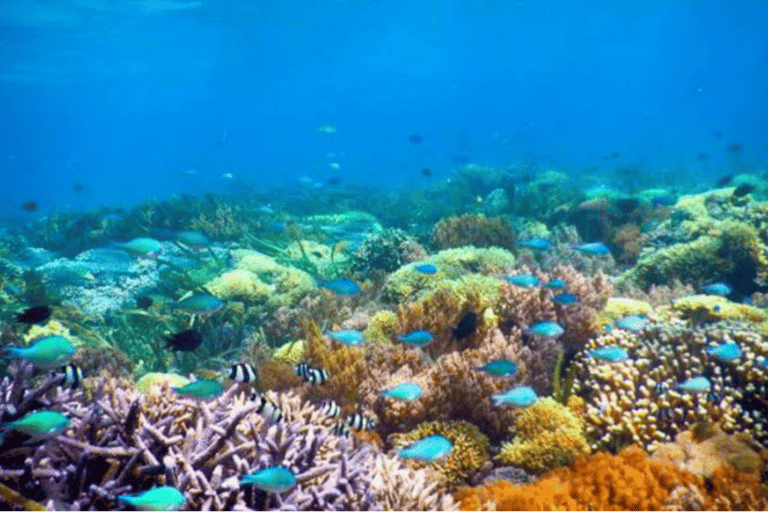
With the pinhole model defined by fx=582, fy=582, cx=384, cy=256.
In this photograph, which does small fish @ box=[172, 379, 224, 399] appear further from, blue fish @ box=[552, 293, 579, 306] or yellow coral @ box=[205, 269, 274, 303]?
yellow coral @ box=[205, 269, 274, 303]

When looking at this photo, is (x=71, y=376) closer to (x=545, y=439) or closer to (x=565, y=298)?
(x=545, y=439)

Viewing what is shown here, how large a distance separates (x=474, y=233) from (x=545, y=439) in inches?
339

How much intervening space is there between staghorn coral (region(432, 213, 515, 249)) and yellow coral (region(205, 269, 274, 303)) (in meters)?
4.55

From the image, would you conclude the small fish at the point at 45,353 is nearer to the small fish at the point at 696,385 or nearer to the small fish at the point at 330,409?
the small fish at the point at 330,409

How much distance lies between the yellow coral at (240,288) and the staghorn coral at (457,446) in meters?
6.47

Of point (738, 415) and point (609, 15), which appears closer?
point (738, 415)

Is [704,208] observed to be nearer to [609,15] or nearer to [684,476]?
[684,476]

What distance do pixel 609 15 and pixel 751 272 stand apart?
248ft

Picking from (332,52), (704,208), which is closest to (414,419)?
(704,208)

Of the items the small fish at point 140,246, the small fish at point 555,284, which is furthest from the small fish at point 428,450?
the small fish at point 140,246

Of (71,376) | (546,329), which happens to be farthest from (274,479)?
(546,329)

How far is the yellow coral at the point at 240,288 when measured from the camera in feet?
38.7

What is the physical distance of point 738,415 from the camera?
19.6ft

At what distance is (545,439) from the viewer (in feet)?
19.3
